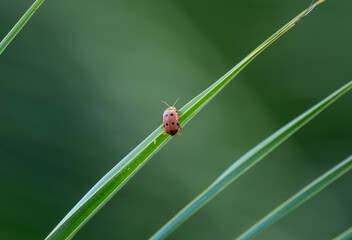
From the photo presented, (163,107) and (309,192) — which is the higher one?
(163,107)

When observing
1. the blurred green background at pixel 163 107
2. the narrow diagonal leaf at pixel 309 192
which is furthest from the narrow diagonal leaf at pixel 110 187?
the blurred green background at pixel 163 107

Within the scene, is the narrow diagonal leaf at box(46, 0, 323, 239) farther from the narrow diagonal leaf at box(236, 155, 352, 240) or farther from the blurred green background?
the blurred green background

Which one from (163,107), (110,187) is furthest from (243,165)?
(163,107)

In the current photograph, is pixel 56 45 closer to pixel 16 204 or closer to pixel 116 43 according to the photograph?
pixel 116 43

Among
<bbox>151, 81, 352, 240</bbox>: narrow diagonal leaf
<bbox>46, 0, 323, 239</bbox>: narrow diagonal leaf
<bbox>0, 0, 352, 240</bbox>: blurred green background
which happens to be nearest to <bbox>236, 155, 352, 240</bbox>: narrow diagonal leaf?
<bbox>151, 81, 352, 240</bbox>: narrow diagonal leaf

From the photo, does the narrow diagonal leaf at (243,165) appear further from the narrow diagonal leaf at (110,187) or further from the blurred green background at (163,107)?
the blurred green background at (163,107)

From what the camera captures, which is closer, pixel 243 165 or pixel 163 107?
pixel 243 165

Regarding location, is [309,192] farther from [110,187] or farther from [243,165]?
[110,187]

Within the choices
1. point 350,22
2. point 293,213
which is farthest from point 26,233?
point 350,22
